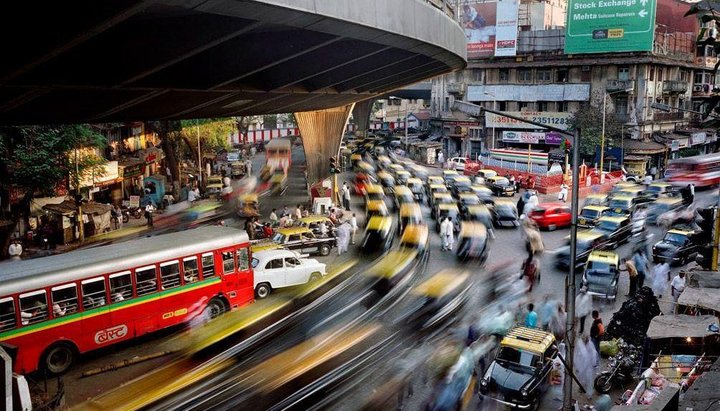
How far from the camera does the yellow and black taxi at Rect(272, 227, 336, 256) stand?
23344 mm

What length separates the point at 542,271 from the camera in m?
20.5

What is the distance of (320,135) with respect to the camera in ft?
118

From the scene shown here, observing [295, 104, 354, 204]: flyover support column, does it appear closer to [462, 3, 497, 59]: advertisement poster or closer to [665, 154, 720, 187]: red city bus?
[665, 154, 720, 187]: red city bus

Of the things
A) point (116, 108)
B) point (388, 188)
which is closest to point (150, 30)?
point (116, 108)

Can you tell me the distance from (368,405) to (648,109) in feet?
157

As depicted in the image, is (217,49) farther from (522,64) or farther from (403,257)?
(522,64)

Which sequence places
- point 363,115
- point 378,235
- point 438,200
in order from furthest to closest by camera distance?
point 363,115, point 438,200, point 378,235

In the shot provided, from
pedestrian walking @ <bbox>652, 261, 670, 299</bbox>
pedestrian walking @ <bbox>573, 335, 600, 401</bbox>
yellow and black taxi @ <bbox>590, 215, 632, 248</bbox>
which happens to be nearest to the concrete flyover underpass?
pedestrian walking @ <bbox>573, 335, 600, 401</bbox>

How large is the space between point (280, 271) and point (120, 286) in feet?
18.2

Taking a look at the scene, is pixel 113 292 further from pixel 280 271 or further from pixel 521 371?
pixel 521 371

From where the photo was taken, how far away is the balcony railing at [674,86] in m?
52.8

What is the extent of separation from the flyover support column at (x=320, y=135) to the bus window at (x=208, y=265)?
2000 centimetres

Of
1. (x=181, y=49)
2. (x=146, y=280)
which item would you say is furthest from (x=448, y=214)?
(x=181, y=49)

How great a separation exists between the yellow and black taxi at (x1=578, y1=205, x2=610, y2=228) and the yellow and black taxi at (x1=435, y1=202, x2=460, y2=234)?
17.2 ft
